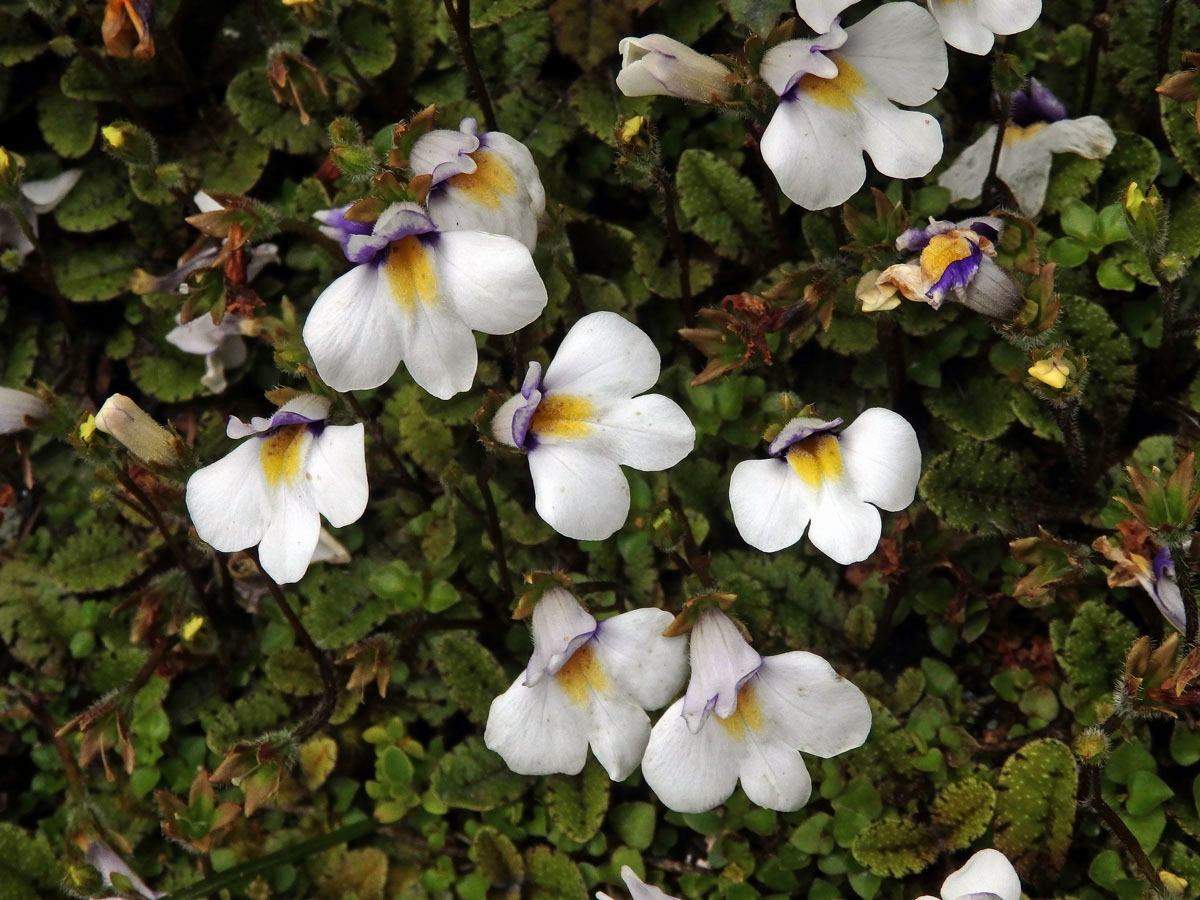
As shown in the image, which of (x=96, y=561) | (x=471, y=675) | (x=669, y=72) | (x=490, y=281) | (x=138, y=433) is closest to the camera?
(x=490, y=281)

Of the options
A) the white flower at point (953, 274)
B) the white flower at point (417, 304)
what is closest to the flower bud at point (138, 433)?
the white flower at point (417, 304)

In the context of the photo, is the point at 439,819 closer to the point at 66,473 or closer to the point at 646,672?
the point at 646,672

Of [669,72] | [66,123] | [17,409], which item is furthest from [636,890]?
[66,123]

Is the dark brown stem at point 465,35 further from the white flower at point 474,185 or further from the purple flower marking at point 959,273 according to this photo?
the purple flower marking at point 959,273

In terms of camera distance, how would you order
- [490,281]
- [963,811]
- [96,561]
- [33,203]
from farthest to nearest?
[33,203] < [96,561] < [963,811] < [490,281]

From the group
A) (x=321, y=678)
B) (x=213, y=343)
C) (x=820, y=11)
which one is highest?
(x=820, y=11)

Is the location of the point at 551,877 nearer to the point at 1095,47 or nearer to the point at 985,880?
the point at 985,880
